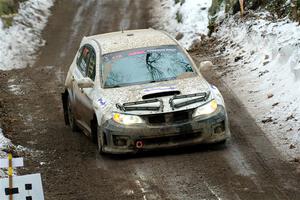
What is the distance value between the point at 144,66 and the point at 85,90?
1042mm

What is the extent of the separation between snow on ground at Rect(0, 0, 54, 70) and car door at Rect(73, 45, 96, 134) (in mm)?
9291

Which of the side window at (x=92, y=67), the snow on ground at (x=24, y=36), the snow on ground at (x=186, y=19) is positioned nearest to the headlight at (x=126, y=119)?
the side window at (x=92, y=67)

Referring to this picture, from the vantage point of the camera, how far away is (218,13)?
21.0 metres

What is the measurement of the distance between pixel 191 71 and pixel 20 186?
16.6 feet

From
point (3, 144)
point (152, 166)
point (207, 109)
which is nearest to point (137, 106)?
point (152, 166)

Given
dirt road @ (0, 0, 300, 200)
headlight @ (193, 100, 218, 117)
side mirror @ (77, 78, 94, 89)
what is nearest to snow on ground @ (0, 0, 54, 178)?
dirt road @ (0, 0, 300, 200)

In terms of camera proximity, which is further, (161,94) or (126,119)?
(161,94)

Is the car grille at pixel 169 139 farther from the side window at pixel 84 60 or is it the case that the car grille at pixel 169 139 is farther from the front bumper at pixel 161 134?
the side window at pixel 84 60

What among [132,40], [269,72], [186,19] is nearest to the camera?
[132,40]

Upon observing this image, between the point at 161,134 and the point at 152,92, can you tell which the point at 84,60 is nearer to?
the point at 152,92

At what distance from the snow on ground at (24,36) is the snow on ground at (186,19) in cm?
456

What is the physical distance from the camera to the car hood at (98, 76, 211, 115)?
9.92m

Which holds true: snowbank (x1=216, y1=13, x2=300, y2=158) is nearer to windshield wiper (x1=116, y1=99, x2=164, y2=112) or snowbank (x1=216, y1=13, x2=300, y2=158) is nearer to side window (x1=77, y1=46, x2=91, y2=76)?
windshield wiper (x1=116, y1=99, x2=164, y2=112)

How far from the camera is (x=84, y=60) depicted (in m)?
12.1
